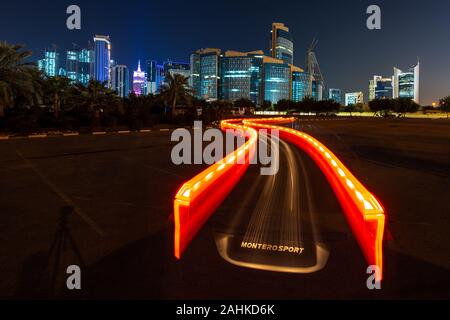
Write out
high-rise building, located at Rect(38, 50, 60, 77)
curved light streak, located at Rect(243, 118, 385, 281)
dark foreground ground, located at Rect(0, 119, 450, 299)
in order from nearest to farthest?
dark foreground ground, located at Rect(0, 119, 450, 299), curved light streak, located at Rect(243, 118, 385, 281), high-rise building, located at Rect(38, 50, 60, 77)

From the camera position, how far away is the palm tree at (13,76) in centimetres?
2978

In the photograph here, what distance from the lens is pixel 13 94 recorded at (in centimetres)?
3098

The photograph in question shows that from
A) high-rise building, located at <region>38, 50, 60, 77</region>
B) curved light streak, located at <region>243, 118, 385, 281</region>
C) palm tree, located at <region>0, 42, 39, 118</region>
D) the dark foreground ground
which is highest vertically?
high-rise building, located at <region>38, 50, 60, 77</region>

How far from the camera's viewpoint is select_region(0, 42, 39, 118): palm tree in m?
29.8

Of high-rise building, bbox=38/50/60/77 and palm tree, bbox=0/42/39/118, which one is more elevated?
high-rise building, bbox=38/50/60/77

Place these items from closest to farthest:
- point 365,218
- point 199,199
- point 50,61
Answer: point 365,218 → point 199,199 → point 50,61

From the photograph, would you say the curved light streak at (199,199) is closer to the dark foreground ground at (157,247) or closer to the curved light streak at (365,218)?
the dark foreground ground at (157,247)

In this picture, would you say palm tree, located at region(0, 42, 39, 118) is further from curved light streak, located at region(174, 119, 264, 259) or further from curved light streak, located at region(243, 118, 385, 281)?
curved light streak, located at region(243, 118, 385, 281)

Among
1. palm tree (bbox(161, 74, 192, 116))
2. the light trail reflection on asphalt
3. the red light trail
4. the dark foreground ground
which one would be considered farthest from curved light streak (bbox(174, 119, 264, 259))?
palm tree (bbox(161, 74, 192, 116))

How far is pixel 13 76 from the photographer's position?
30359 millimetres

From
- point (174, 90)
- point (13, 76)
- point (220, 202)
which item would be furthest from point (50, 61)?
point (220, 202)

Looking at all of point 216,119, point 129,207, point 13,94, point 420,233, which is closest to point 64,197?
point 129,207

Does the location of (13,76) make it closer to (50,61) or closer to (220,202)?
(220,202)

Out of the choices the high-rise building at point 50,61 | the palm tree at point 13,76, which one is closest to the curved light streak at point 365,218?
the palm tree at point 13,76
